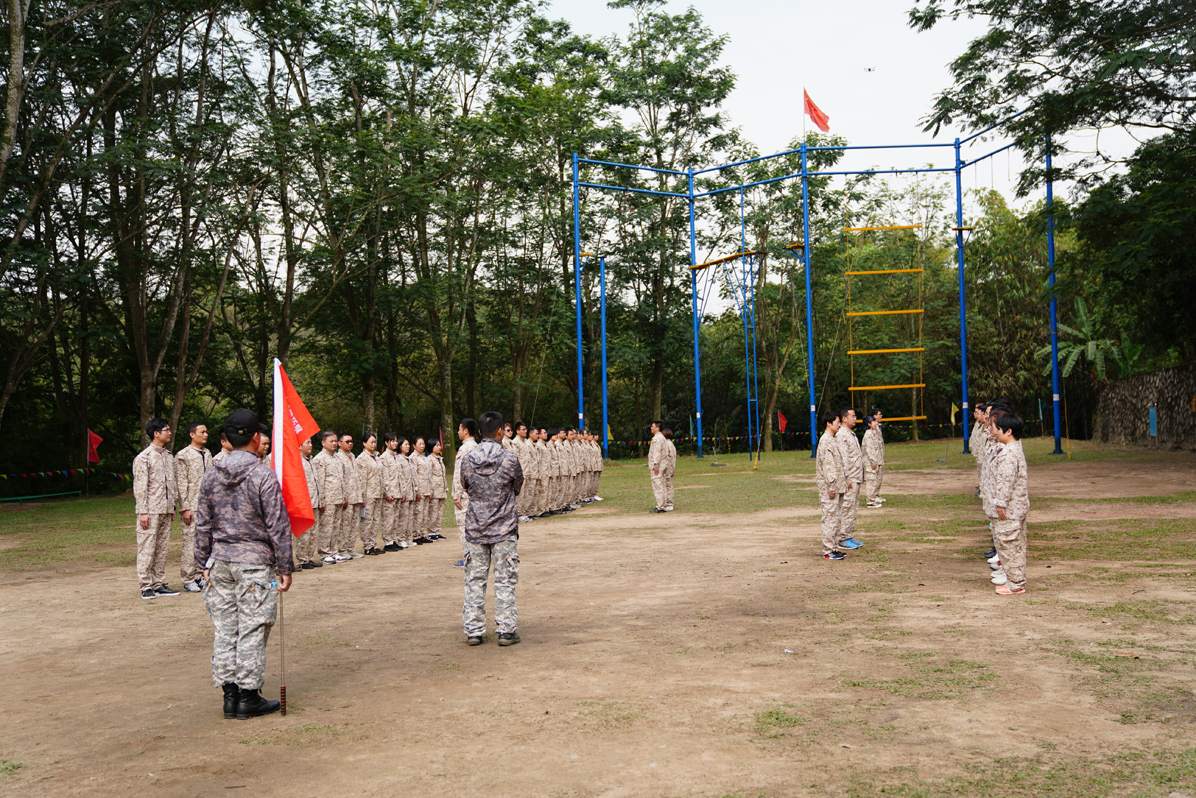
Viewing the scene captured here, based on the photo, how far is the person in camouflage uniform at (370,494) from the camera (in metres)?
12.8

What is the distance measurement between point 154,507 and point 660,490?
897cm

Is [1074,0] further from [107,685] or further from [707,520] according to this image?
[107,685]

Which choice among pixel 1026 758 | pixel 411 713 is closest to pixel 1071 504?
pixel 1026 758

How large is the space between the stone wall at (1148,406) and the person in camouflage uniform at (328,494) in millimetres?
23249

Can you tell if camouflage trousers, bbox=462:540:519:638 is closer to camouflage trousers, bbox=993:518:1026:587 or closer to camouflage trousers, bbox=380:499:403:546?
camouflage trousers, bbox=993:518:1026:587

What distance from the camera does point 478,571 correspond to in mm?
7266

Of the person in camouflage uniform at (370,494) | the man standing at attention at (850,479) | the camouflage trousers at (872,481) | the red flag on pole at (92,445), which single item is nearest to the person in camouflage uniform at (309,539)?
the person in camouflage uniform at (370,494)

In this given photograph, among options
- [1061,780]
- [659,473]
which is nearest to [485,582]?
[1061,780]

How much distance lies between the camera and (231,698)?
218 inches

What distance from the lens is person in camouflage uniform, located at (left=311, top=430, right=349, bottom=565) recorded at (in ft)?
39.8

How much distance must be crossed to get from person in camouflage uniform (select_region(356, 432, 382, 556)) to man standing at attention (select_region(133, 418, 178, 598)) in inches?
117

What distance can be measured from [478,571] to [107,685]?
2.71 meters

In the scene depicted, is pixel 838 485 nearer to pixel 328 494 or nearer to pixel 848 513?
pixel 848 513

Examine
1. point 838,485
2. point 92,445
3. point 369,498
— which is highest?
point 92,445
